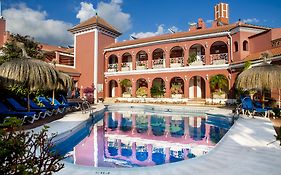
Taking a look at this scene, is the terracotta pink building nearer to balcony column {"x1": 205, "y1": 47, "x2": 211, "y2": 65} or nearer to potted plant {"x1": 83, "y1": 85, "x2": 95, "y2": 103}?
balcony column {"x1": 205, "y1": 47, "x2": 211, "y2": 65}

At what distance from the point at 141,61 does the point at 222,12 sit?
13908mm

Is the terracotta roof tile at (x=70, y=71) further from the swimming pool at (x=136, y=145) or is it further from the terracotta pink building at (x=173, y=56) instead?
the swimming pool at (x=136, y=145)

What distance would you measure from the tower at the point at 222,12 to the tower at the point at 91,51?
14.8m

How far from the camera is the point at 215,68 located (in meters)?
20.6

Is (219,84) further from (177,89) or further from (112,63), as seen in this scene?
(112,63)

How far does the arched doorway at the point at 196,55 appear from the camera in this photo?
71.5ft

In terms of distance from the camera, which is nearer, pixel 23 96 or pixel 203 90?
pixel 23 96

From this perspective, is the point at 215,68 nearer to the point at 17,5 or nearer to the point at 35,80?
the point at 35,80

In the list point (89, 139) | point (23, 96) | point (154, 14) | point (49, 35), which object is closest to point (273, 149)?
point (89, 139)

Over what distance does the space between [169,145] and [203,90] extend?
1681 centimetres

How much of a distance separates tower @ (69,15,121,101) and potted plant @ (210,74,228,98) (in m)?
13.2

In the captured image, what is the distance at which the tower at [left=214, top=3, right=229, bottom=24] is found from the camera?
29.4 m

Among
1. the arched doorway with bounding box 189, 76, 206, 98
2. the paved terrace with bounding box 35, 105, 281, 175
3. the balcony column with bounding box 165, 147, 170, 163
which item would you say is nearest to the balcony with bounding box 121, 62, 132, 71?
the arched doorway with bounding box 189, 76, 206, 98

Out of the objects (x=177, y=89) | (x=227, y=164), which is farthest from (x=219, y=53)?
(x=227, y=164)
